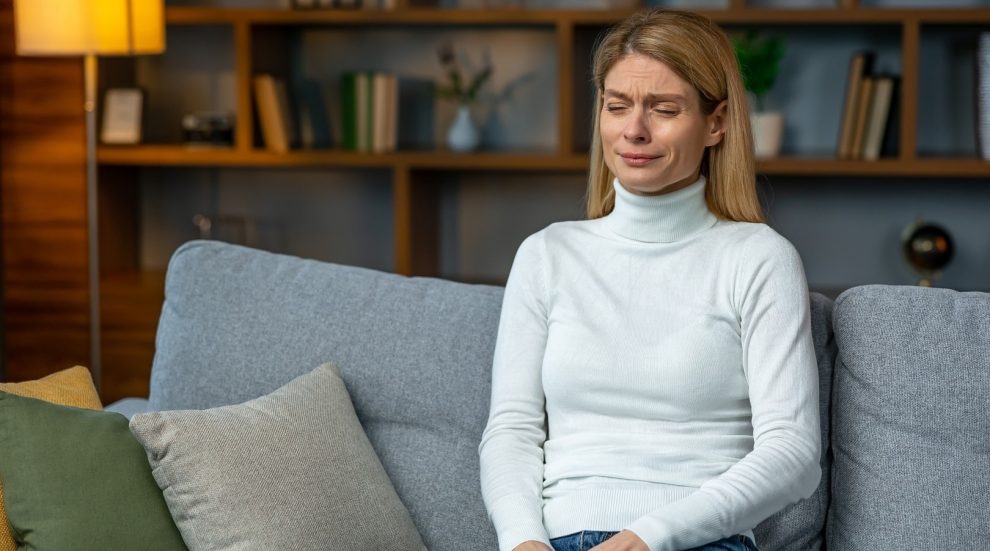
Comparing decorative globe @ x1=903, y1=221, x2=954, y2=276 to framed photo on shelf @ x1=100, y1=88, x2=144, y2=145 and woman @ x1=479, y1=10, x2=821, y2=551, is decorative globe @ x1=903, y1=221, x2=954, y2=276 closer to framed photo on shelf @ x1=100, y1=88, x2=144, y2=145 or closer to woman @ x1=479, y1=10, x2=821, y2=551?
woman @ x1=479, y1=10, x2=821, y2=551

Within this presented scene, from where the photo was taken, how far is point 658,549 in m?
1.47

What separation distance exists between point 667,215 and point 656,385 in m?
0.26

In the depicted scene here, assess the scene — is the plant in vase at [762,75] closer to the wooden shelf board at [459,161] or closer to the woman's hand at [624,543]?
the wooden shelf board at [459,161]

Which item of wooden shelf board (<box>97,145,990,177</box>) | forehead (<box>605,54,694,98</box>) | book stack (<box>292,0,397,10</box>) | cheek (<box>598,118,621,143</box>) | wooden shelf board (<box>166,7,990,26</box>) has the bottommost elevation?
wooden shelf board (<box>97,145,990,177</box>)

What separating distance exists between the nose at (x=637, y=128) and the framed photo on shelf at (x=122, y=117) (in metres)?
2.27

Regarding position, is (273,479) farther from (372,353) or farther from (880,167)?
(880,167)

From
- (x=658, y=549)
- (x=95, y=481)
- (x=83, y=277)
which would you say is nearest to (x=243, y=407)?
(x=95, y=481)

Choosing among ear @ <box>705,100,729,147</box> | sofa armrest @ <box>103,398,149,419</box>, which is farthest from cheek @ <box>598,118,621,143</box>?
sofa armrest @ <box>103,398,149,419</box>

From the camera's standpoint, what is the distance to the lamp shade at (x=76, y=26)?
2873mm

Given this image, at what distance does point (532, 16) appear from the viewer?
3.31m

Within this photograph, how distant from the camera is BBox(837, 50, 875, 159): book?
3246 mm

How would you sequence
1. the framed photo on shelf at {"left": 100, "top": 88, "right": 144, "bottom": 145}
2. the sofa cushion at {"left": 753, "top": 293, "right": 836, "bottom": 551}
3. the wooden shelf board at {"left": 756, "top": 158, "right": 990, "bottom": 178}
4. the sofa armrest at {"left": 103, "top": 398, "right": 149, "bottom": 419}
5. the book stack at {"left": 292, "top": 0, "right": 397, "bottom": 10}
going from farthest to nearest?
1. the framed photo on shelf at {"left": 100, "top": 88, "right": 144, "bottom": 145}
2. the book stack at {"left": 292, "top": 0, "right": 397, "bottom": 10}
3. the wooden shelf board at {"left": 756, "top": 158, "right": 990, "bottom": 178}
4. the sofa armrest at {"left": 103, "top": 398, "right": 149, "bottom": 419}
5. the sofa cushion at {"left": 753, "top": 293, "right": 836, "bottom": 551}

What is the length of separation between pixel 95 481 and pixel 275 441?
0.79ft

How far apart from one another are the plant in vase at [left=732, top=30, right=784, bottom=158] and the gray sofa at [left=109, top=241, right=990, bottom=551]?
152 centimetres
